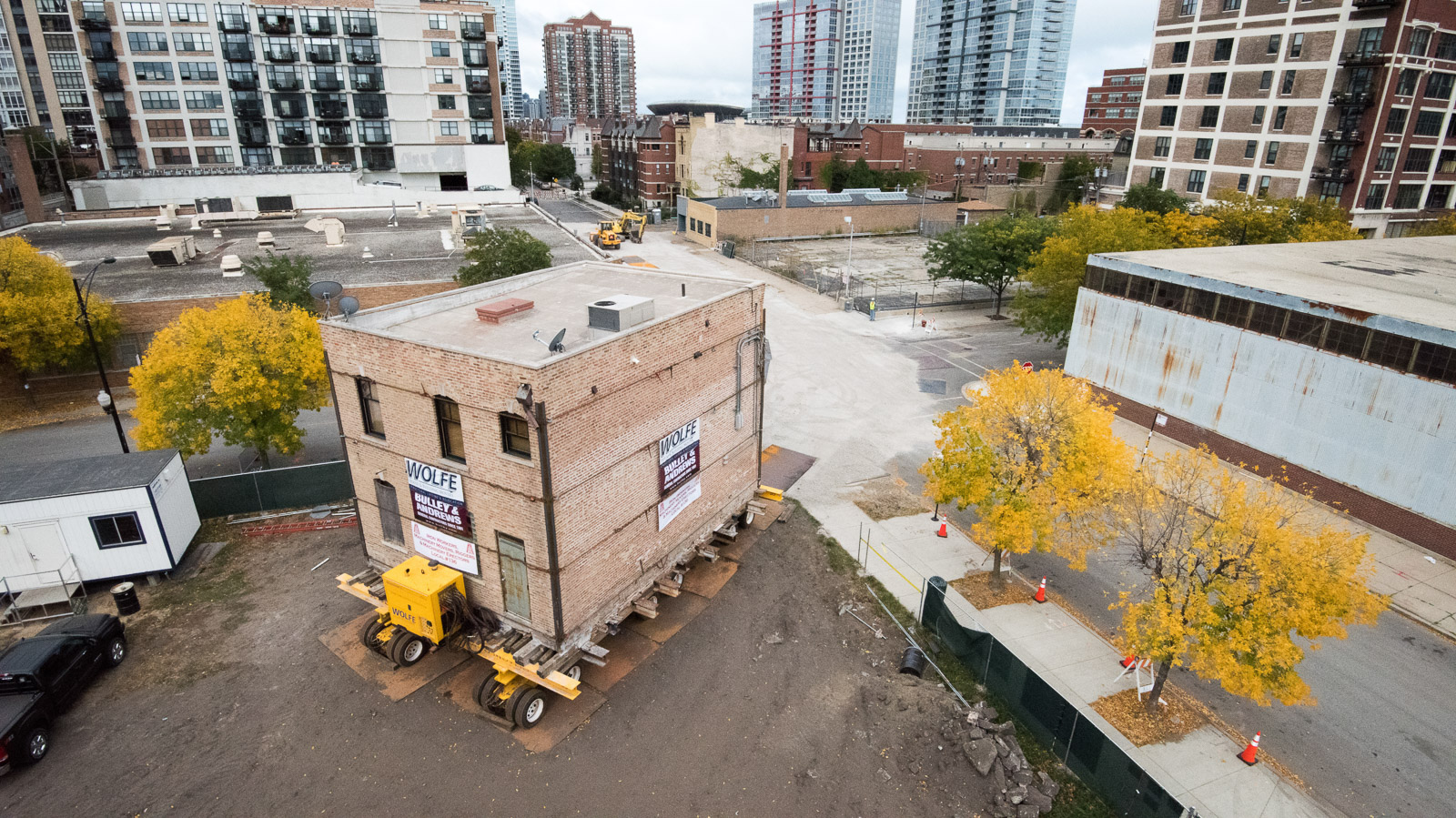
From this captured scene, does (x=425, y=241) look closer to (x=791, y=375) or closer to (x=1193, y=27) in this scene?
(x=791, y=375)

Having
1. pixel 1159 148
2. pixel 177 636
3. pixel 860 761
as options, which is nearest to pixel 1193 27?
pixel 1159 148

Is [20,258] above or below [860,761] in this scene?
above

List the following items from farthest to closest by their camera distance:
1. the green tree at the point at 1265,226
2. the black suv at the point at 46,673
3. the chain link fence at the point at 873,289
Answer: the chain link fence at the point at 873,289, the green tree at the point at 1265,226, the black suv at the point at 46,673

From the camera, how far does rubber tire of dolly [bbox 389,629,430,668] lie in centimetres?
1538

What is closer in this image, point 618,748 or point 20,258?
point 618,748

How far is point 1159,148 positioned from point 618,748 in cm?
6870

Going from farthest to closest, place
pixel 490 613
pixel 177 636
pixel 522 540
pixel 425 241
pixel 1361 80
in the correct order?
pixel 425 241 → pixel 1361 80 → pixel 177 636 → pixel 490 613 → pixel 522 540

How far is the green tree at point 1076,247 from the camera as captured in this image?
3341 cm

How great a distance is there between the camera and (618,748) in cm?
1378

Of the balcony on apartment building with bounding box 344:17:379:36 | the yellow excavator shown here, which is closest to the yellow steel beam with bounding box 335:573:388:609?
the yellow excavator

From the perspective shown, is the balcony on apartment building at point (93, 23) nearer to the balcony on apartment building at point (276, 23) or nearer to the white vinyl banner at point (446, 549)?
the balcony on apartment building at point (276, 23)

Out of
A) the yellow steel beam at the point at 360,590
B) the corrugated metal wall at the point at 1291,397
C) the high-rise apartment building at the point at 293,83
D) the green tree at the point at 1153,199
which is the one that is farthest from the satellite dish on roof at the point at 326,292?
the green tree at the point at 1153,199

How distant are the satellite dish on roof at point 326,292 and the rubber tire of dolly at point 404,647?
67.9ft

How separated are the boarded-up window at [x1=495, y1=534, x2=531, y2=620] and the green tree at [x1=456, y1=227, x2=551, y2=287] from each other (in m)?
23.0
